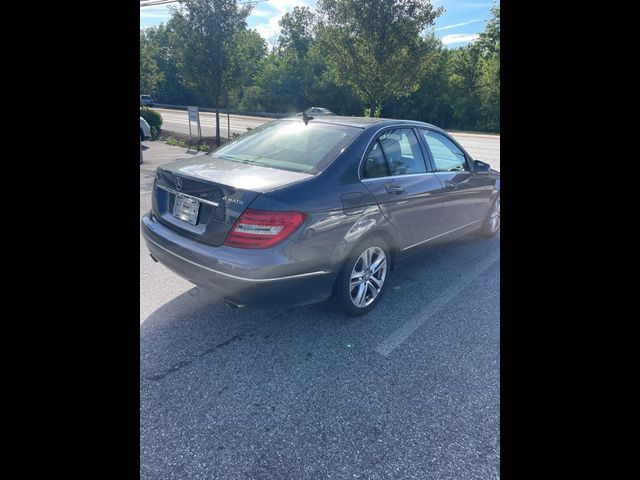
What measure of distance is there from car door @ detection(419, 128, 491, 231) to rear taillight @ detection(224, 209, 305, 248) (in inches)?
80.2

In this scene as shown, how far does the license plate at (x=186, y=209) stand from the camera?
2.95 meters

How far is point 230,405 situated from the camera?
2385 millimetres

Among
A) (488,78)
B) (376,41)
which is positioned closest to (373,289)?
(376,41)

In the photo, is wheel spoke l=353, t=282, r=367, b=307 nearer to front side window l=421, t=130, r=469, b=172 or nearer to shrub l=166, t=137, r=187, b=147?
front side window l=421, t=130, r=469, b=172

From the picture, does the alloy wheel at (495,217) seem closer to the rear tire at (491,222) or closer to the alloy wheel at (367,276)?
the rear tire at (491,222)

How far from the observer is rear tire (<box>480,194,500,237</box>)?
540cm

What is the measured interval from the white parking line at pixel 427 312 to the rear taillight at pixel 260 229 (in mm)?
1130

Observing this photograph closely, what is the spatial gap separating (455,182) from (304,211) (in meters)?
2.26

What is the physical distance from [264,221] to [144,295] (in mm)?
1747

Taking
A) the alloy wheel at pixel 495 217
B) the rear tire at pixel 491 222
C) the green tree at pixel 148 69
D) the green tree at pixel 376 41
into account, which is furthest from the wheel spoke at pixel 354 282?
→ the green tree at pixel 148 69

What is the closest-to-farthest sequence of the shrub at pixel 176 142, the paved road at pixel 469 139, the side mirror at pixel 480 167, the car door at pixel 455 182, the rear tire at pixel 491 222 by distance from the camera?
the car door at pixel 455 182, the side mirror at pixel 480 167, the rear tire at pixel 491 222, the shrub at pixel 176 142, the paved road at pixel 469 139

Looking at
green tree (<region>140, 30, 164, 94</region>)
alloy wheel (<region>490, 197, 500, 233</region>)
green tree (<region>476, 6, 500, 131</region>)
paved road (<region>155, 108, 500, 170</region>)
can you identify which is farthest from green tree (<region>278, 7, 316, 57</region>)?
alloy wheel (<region>490, 197, 500, 233</region>)

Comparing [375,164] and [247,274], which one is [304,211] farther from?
[375,164]
